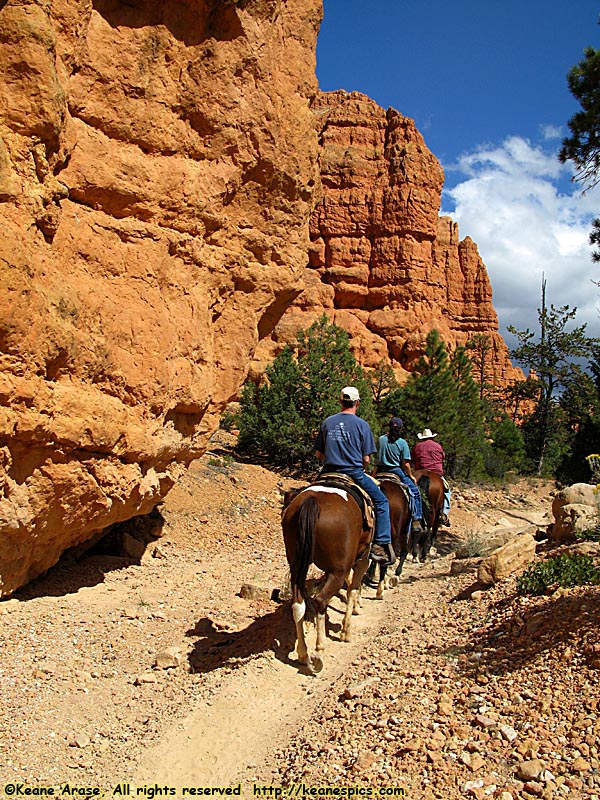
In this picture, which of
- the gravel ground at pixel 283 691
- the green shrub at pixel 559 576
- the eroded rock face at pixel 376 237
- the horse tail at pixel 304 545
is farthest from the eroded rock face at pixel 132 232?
the eroded rock face at pixel 376 237

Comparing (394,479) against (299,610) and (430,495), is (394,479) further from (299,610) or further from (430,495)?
(299,610)

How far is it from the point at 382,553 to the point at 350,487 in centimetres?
206

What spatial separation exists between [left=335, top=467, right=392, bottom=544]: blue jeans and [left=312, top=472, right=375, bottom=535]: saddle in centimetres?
11

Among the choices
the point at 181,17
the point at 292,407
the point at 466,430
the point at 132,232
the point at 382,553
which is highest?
the point at 181,17

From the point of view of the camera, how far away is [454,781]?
317 cm

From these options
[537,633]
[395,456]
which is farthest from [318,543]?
[395,456]

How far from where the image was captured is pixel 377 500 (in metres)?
6.95

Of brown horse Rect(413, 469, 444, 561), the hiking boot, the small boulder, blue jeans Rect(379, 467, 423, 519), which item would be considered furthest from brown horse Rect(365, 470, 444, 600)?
the small boulder

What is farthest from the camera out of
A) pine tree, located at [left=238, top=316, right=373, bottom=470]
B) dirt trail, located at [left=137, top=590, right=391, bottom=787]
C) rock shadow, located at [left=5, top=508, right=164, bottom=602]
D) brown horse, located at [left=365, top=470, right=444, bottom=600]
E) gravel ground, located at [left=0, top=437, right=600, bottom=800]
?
pine tree, located at [left=238, top=316, right=373, bottom=470]

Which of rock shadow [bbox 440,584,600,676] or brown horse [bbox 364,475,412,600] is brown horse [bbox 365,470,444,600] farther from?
rock shadow [bbox 440,584,600,676]

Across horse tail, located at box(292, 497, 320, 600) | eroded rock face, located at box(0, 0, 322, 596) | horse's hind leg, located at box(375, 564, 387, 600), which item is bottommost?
horse's hind leg, located at box(375, 564, 387, 600)

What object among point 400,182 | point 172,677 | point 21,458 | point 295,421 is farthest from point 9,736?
point 400,182

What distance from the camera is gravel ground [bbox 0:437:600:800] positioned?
11.1 ft

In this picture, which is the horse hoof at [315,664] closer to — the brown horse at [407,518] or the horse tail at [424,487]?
the brown horse at [407,518]
